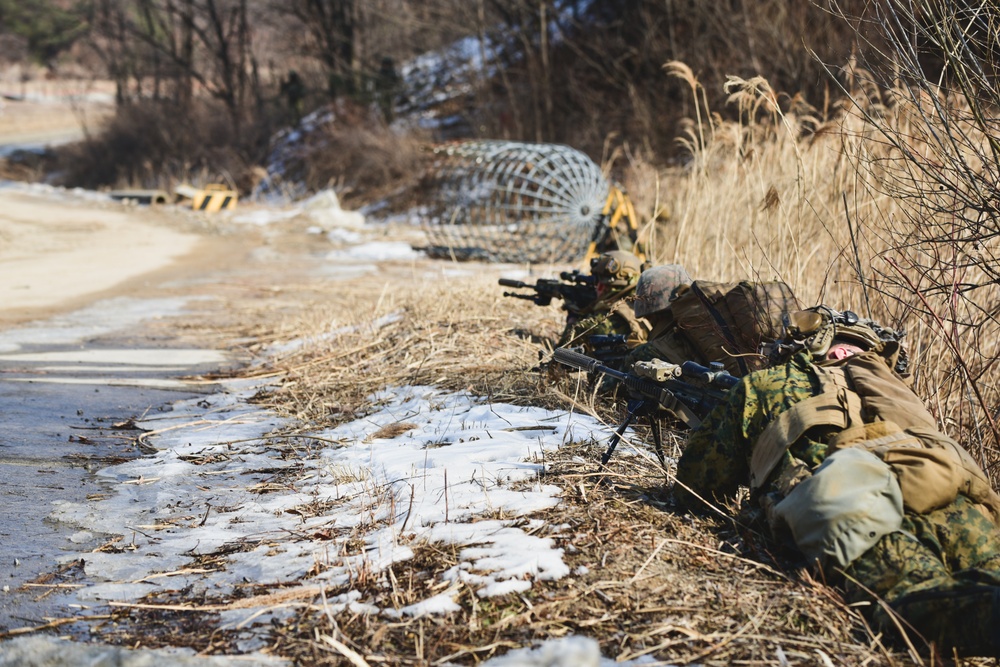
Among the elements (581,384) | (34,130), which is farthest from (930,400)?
(34,130)

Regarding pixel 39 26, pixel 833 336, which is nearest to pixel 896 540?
pixel 833 336

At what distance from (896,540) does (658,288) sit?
2.07 m

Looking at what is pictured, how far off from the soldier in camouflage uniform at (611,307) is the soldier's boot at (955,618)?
261cm

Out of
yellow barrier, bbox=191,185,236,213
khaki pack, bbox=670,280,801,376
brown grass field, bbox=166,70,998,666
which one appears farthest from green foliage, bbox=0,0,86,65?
khaki pack, bbox=670,280,801,376

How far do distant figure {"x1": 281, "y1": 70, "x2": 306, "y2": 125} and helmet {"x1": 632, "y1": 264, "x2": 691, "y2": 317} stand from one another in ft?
74.0

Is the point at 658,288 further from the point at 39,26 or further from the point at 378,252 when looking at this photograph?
the point at 39,26

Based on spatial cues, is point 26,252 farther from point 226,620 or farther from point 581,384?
point 226,620

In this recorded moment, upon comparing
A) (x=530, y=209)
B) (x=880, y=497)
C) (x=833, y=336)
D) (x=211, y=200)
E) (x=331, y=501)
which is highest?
(x=211, y=200)

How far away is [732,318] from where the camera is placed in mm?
3777

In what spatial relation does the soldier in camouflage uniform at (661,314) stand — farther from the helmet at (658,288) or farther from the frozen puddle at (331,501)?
the frozen puddle at (331,501)

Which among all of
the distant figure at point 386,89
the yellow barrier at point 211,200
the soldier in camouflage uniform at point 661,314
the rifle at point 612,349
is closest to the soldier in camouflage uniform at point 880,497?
the soldier in camouflage uniform at point 661,314

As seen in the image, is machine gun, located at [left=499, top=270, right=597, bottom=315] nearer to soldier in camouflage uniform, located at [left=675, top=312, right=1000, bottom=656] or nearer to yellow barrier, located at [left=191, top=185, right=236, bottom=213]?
soldier in camouflage uniform, located at [left=675, top=312, right=1000, bottom=656]

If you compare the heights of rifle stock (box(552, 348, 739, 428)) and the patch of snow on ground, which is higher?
rifle stock (box(552, 348, 739, 428))

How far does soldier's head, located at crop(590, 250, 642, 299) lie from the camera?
5.23m
